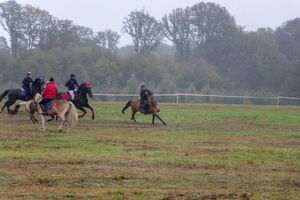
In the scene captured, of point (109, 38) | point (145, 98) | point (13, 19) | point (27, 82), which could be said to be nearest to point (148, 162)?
point (145, 98)

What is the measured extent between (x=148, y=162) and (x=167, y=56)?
70.4 m

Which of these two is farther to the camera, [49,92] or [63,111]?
[49,92]

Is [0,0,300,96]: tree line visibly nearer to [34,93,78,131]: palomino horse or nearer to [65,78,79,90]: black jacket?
[65,78,79,90]: black jacket

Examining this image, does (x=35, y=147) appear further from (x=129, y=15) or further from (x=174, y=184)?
(x=129, y=15)

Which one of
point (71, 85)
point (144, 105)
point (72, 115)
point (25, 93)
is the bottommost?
point (72, 115)

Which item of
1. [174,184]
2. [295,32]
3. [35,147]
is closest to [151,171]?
[174,184]

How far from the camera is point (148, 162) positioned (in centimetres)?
1605

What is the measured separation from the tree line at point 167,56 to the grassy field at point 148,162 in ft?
136

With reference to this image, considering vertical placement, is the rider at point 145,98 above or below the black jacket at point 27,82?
below

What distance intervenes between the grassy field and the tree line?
41.4 metres

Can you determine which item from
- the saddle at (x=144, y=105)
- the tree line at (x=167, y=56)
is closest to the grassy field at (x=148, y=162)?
the saddle at (x=144, y=105)

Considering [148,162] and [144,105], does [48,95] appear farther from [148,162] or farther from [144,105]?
[148,162]

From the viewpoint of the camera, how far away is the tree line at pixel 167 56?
2936 inches

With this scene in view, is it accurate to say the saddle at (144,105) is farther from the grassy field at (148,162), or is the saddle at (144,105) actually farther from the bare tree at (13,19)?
the bare tree at (13,19)
